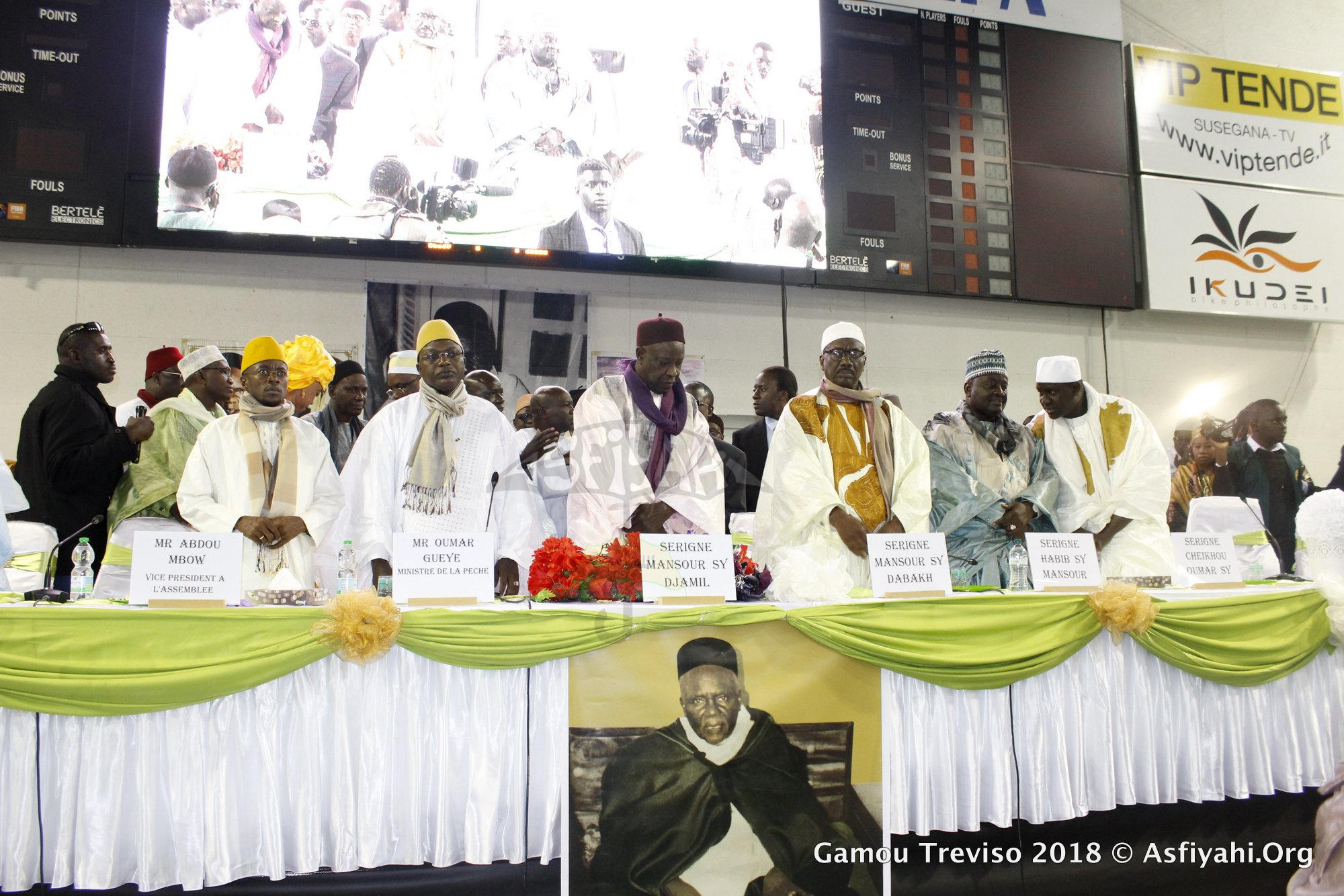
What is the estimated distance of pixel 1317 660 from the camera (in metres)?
3.87

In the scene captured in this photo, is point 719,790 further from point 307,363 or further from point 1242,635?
point 307,363

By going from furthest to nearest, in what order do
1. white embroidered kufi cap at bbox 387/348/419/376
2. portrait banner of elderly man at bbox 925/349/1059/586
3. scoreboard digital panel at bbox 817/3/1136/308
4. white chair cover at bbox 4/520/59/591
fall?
scoreboard digital panel at bbox 817/3/1136/308, white embroidered kufi cap at bbox 387/348/419/376, portrait banner of elderly man at bbox 925/349/1059/586, white chair cover at bbox 4/520/59/591

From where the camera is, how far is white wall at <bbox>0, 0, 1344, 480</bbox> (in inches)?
269

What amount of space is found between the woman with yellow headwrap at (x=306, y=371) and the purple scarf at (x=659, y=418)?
2.98m

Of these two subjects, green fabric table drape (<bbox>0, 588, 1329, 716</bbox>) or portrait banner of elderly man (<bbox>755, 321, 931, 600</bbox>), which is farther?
portrait banner of elderly man (<bbox>755, 321, 931, 600</bbox>)

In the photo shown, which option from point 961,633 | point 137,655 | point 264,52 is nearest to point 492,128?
point 264,52

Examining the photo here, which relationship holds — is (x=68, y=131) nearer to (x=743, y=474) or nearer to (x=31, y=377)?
(x=31, y=377)

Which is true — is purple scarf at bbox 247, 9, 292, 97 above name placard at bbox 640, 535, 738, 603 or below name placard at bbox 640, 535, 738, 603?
above

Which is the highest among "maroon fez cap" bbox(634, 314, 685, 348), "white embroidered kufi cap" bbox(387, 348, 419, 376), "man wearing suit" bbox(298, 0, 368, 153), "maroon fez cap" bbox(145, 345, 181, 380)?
"man wearing suit" bbox(298, 0, 368, 153)

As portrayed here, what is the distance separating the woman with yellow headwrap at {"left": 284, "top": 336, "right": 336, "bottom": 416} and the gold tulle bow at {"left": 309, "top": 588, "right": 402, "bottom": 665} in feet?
12.5

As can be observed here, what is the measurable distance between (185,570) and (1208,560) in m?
3.86

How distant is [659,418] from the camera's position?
13.5 feet

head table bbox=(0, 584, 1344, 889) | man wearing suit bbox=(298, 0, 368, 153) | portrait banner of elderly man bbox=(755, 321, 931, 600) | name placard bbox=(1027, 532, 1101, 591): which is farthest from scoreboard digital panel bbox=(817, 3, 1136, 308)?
head table bbox=(0, 584, 1344, 889)

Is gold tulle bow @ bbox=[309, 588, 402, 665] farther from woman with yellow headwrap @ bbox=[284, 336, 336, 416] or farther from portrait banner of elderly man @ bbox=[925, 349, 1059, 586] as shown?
woman with yellow headwrap @ bbox=[284, 336, 336, 416]
